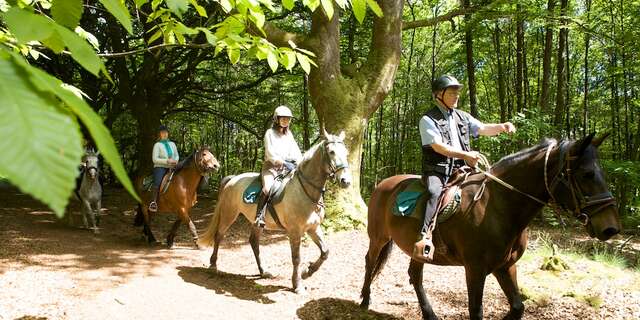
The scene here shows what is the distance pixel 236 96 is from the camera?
734 inches

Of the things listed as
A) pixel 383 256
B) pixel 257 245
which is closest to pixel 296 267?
pixel 257 245

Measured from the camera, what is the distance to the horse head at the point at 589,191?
3.67m

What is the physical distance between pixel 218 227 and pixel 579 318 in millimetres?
5552

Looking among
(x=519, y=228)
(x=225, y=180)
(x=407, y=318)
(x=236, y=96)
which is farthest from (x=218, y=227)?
(x=236, y=96)

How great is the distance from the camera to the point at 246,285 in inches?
273

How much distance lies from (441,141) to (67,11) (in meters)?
3.96

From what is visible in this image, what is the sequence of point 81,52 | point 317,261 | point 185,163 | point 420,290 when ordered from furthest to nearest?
point 185,163, point 317,261, point 420,290, point 81,52

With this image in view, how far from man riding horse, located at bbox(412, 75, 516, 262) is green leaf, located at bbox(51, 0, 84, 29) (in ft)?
12.4

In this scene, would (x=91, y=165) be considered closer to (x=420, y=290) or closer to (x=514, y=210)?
(x=420, y=290)

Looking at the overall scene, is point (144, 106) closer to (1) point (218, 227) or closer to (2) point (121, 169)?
(1) point (218, 227)

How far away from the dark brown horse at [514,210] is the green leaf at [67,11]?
3882 millimetres

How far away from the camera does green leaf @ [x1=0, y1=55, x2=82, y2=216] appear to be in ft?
1.43

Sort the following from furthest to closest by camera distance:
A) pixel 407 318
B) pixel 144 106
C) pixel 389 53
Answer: pixel 144 106
pixel 389 53
pixel 407 318

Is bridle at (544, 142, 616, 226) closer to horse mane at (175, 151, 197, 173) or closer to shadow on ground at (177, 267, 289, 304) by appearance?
shadow on ground at (177, 267, 289, 304)
